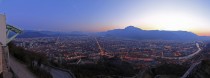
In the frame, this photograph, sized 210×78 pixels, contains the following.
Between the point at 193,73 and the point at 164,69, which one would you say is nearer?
the point at 193,73

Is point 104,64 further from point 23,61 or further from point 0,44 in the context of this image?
point 0,44

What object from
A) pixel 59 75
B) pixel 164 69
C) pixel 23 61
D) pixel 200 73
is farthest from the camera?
pixel 164 69

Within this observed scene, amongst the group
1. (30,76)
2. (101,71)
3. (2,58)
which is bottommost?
(101,71)

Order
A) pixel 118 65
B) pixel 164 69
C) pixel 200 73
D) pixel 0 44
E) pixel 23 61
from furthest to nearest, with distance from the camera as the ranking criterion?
1. pixel 118 65
2. pixel 164 69
3. pixel 23 61
4. pixel 200 73
5. pixel 0 44

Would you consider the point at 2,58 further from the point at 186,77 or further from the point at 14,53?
the point at 14,53

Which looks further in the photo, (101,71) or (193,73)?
(101,71)

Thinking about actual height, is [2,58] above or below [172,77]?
above

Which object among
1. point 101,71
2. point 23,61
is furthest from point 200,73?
point 101,71

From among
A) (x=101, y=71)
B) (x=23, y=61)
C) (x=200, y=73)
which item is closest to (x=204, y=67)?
(x=200, y=73)

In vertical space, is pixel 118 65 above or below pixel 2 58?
below
